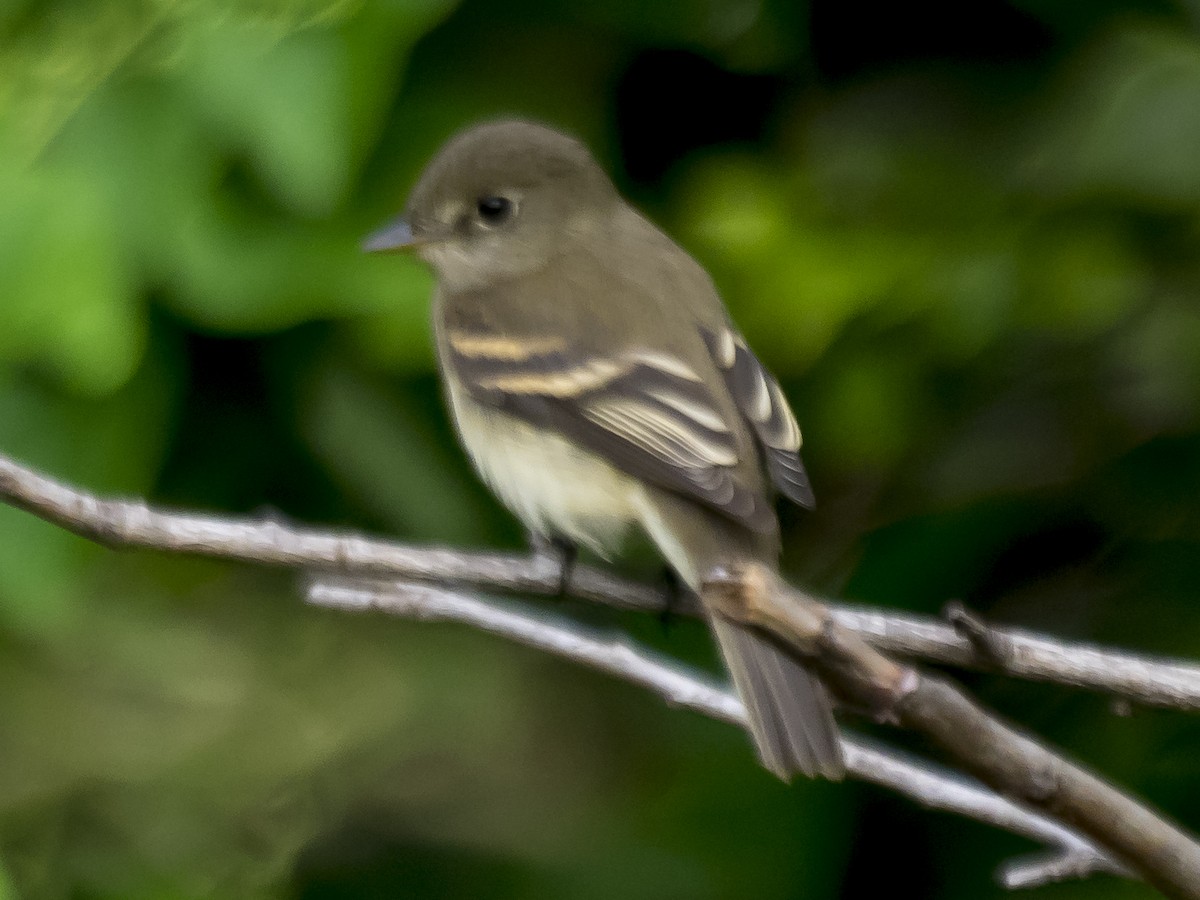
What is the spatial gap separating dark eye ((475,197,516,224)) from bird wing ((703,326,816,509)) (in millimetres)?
618

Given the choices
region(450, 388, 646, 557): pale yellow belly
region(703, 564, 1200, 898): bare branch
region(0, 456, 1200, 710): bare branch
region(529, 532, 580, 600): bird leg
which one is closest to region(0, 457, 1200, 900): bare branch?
region(703, 564, 1200, 898): bare branch

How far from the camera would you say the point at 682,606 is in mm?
2889

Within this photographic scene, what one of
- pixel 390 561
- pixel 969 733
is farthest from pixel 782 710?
pixel 969 733

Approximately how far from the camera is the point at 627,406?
2.86 metres

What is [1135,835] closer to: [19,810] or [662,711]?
[662,711]

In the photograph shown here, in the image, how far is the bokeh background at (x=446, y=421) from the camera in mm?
3014

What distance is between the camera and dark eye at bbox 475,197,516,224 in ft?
11.4

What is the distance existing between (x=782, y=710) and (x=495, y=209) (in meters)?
1.52

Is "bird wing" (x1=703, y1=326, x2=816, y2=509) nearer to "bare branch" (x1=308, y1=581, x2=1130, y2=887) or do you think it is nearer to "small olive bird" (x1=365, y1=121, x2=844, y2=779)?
"small olive bird" (x1=365, y1=121, x2=844, y2=779)

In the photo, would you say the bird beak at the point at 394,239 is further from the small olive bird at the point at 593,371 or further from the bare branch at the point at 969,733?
the bare branch at the point at 969,733

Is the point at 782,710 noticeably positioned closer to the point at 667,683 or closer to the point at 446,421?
the point at 667,683

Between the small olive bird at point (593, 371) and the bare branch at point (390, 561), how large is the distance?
0.20 m

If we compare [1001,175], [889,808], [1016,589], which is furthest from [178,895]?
[1001,175]

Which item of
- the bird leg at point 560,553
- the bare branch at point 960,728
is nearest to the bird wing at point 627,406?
the bird leg at point 560,553
